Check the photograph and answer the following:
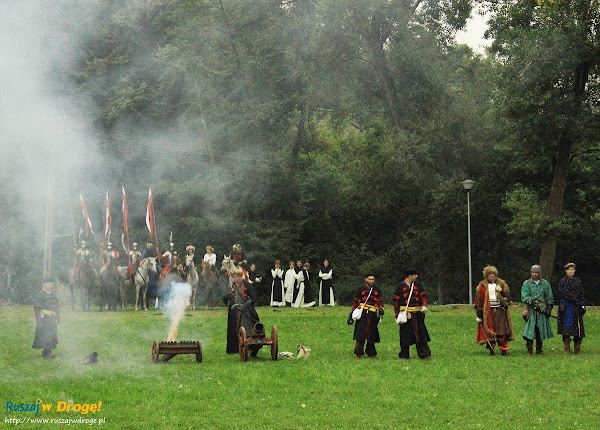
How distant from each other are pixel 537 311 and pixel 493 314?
3.57ft

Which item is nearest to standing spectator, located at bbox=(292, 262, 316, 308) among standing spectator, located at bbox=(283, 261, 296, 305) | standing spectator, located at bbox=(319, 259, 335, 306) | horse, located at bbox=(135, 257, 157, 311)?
standing spectator, located at bbox=(283, 261, 296, 305)

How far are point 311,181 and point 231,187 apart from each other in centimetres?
654

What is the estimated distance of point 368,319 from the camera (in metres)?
19.0

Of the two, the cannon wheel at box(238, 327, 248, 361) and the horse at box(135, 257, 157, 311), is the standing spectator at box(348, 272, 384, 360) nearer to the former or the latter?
the cannon wheel at box(238, 327, 248, 361)

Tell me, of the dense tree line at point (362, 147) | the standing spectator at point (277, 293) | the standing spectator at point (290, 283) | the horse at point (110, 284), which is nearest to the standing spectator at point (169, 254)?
the horse at point (110, 284)

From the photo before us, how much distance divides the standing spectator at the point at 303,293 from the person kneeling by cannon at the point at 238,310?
19869 millimetres

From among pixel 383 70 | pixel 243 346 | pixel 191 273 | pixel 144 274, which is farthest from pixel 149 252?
pixel 243 346

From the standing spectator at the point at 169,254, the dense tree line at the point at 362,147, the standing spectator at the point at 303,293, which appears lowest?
the standing spectator at the point at 303,293

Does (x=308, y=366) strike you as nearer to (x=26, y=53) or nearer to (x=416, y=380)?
(x=416, y=380)

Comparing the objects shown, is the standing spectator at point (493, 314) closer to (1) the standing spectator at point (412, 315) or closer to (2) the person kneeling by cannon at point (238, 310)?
(1) the standing spectator at point (412, 315)

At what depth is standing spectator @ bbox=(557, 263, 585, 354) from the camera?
20047 mm

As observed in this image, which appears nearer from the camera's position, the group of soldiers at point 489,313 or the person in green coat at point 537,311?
the group of soldiers at point 489,313

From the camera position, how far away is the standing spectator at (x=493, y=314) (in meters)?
19.8

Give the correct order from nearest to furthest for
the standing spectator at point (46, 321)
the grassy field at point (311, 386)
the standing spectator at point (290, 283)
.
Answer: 1. the grassy field at point (311, 386)
2. the standing spectator at point (46, 321)
3. the standing spectator at point (290, 283)
